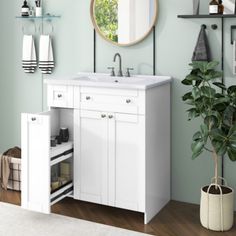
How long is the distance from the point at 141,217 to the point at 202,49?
1.35m

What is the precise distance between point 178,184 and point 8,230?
1.41 metres

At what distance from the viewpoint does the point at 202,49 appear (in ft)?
11.9

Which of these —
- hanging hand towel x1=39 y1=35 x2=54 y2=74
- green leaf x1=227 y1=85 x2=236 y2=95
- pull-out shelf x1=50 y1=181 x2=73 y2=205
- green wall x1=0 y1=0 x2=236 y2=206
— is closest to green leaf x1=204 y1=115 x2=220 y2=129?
green leaf x1=227 y1=85 x2=236 y2=95

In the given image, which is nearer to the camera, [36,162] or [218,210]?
[218,210]

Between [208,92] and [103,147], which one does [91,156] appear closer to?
[103,147]

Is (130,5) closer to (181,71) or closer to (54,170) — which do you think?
(181,71)

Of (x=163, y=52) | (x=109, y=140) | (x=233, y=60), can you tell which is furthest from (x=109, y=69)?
(x=233, y=60)

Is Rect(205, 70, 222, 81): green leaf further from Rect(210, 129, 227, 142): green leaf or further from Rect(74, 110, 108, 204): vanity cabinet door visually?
Rect(74, 110, 108, 204): vanity cabinet door

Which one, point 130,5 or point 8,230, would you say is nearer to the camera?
point 8,230

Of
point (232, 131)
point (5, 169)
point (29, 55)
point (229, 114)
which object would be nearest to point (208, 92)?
point (229, 114)

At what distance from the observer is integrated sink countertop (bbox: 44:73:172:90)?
346cm

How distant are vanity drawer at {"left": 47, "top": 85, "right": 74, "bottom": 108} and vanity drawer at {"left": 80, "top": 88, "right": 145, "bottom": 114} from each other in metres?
0.10

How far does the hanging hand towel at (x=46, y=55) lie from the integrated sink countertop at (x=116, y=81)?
1.03 ft

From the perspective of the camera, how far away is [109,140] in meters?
3.61
